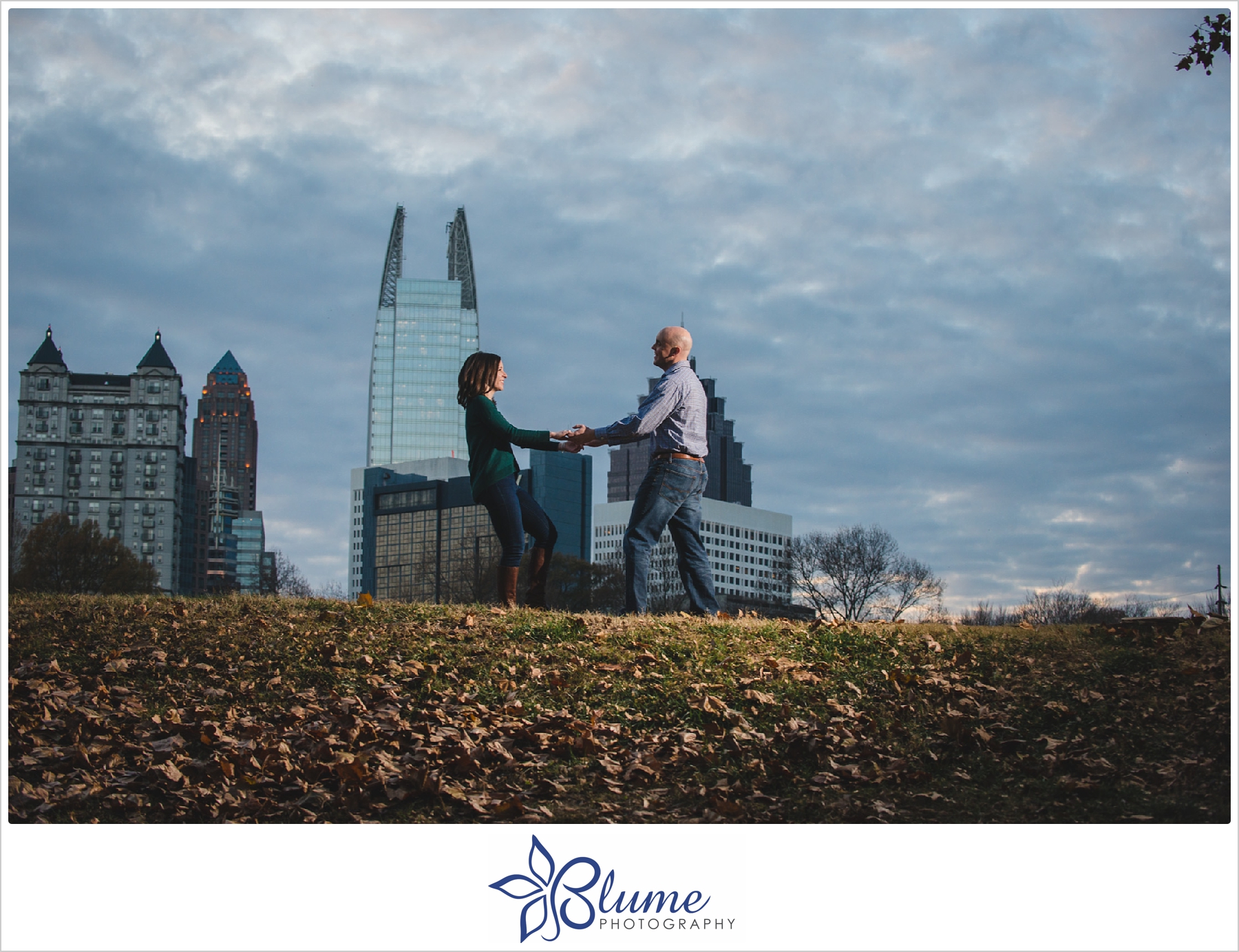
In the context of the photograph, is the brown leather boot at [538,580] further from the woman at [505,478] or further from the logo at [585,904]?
the logo at [585,904]

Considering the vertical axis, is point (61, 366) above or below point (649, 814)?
above

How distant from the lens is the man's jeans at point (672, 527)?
30.6 ft

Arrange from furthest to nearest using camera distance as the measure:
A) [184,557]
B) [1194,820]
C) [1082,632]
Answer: [184,557] → [1082,632] → [1194,820]

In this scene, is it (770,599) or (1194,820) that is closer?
(1194,820)

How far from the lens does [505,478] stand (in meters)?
9.89

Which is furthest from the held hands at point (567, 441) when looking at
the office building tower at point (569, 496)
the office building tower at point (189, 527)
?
the office building tower at point (189, 527)

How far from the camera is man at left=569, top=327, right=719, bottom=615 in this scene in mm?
9328

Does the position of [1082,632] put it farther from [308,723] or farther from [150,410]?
[150,410]

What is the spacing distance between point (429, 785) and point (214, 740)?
1.76 m

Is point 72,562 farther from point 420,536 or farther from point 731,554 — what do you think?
point 420,536

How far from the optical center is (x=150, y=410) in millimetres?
149375

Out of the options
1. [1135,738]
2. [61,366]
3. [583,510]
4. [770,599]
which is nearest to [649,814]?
[1135,738]

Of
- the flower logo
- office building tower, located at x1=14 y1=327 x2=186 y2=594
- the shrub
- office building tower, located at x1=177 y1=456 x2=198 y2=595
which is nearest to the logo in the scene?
the flower logo

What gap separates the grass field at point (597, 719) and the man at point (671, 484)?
61 centimetres
